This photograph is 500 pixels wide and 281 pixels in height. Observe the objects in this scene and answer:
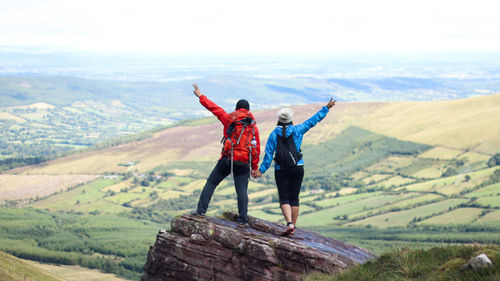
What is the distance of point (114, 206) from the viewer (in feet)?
648

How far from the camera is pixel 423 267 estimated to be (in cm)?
1450

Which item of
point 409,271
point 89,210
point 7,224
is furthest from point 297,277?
point 89,210

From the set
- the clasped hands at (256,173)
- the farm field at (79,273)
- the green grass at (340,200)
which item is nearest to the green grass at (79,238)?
the farm field at (79,273)

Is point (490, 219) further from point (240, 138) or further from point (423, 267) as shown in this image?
point (423, 267)

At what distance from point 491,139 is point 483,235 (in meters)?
85.0

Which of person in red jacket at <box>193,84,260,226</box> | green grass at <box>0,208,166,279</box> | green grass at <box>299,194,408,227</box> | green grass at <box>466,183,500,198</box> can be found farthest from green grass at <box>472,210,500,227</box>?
person in red jacket at <box>193,84,260,226</box>

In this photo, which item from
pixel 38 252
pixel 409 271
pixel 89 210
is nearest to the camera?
pixel 409 271

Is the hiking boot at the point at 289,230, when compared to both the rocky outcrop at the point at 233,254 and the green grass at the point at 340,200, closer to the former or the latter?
the rocky outcrop at the point at 233,254

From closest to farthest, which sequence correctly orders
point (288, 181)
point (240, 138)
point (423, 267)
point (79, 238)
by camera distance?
1. point (423, 267)
2. point (240, 138)
3. point (288, 181)
4. point (79, 238)

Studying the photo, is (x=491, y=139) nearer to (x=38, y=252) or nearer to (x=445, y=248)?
(x=38, y=252)

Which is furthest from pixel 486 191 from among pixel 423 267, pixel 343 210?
pixel 423 267

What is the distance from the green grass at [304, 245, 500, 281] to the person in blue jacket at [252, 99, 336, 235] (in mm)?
3635

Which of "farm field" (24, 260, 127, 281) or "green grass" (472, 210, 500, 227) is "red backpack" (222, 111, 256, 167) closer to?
"farm field" (24, 260, 127, 281)

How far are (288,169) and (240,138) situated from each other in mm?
1913
